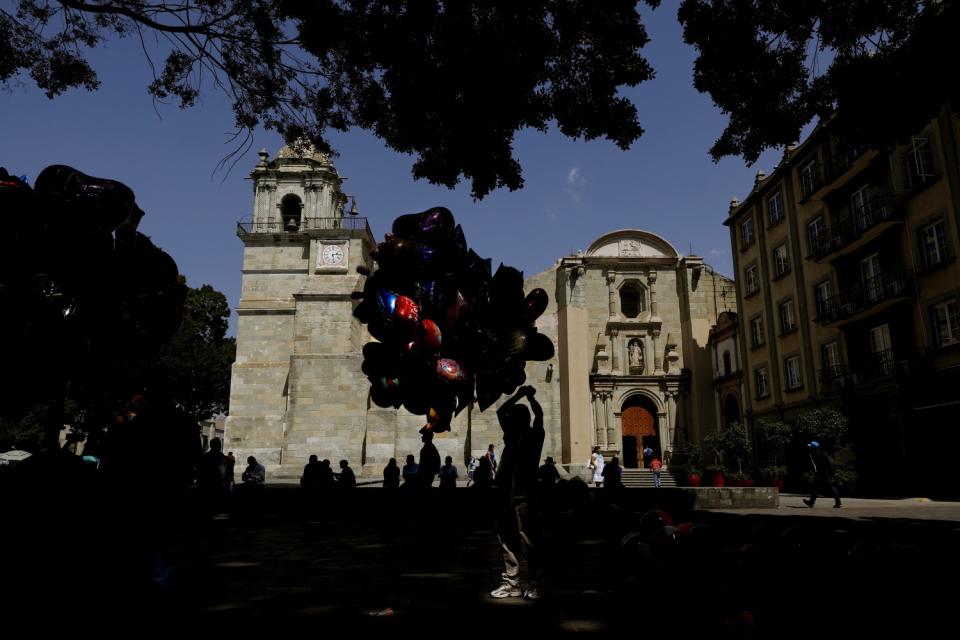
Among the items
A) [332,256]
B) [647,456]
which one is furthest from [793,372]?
[332,256]

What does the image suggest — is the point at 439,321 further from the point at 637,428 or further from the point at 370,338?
the point at 637,428

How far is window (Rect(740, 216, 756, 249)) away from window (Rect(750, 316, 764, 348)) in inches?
142

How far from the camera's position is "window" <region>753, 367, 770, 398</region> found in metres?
26.5

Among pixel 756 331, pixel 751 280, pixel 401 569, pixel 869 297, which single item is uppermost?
pixel 751 280

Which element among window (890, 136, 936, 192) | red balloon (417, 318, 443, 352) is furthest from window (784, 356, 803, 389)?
red balloon (417, 318, 443, 352)

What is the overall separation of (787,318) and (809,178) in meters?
5.63

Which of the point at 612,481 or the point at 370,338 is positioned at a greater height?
the point at 370,338

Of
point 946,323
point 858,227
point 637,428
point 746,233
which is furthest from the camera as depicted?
point 637,428

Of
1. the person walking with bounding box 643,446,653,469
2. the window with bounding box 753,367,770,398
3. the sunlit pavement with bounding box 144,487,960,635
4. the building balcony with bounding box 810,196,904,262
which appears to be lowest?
the sunlit pavement with bounding box 144,487,960,635

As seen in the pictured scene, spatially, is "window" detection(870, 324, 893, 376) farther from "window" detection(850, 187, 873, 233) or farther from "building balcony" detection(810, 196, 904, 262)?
"window" detection(850, 187, 873, 233)

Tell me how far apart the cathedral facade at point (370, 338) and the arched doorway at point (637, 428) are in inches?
2.6

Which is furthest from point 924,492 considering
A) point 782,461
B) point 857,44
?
point 857,44

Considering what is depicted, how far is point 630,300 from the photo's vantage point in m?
34.7

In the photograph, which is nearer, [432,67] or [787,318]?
[432,67]
